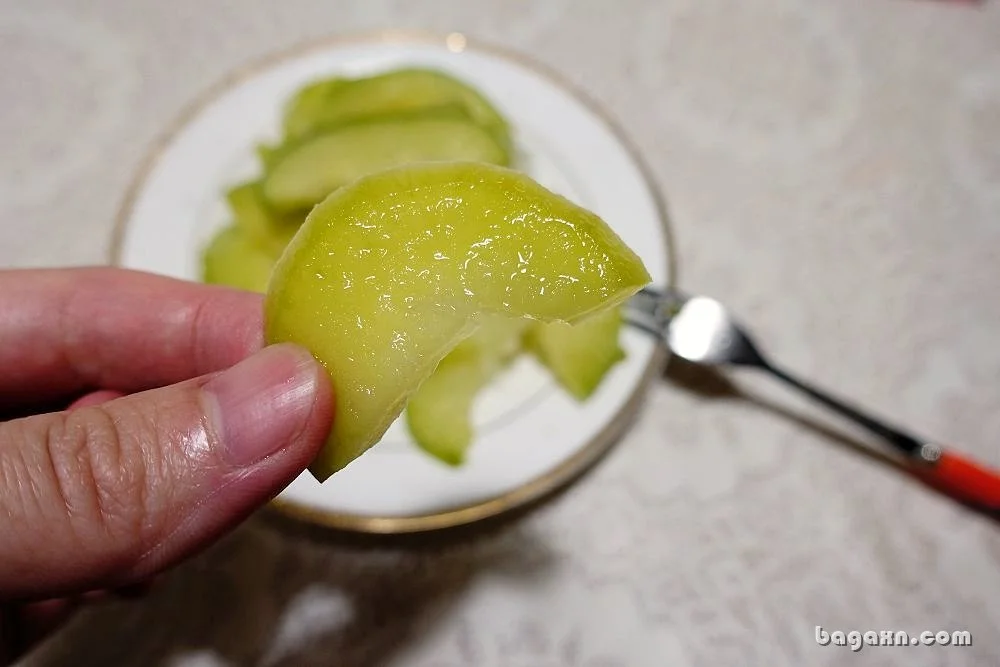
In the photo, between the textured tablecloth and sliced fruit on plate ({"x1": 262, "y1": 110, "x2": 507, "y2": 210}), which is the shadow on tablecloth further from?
sliced fruit on plate ({"x1": 262, "y1": 110, "x2": 507, "y2": 210})

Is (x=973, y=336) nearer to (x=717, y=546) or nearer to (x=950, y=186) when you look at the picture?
(x=950, y=186)

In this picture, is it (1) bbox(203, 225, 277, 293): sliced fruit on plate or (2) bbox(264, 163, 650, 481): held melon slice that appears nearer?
(2) bbox(264, 163, 650, 481): held melon slice

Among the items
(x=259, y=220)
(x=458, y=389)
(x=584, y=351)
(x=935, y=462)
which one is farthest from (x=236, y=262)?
(x=935, y=462)

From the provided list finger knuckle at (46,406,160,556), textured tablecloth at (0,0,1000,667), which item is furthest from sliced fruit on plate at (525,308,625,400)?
finger knuckle at (46,406,160,556)

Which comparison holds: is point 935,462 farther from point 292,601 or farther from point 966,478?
point 292,601

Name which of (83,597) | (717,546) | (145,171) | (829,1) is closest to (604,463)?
(717,546)

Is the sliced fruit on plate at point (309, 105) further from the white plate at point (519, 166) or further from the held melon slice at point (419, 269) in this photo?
the held melon slice at point (419, 269)

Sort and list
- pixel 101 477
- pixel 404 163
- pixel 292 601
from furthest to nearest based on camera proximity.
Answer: pixel 292 601 < pixel 404 163 < pixel 101 477
